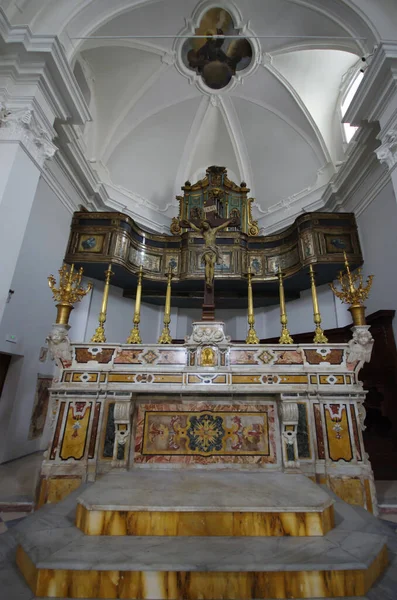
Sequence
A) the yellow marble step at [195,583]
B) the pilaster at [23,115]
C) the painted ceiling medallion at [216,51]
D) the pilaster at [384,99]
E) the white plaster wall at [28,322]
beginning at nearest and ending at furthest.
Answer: the yellow marble step at [195,583]
the pilaster at [23,115]
the pilaster at [384,99]
the white plaster wall at [28,322]
the painted ceiling medallion at [216,51]

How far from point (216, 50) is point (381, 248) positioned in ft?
26.2

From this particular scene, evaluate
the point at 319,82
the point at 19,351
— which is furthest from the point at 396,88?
the point at 19,351

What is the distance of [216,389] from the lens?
12.7 ft

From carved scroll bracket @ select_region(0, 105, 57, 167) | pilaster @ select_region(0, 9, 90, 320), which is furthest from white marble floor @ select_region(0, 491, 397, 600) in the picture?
carved scroll bracket @ select_region(0, 105, 57, 167)

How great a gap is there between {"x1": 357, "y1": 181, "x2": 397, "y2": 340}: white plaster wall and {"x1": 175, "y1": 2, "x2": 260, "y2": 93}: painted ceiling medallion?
6236 mm

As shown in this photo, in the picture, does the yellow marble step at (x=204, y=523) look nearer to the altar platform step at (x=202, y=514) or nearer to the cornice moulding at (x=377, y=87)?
the altar platform step at (x=202, y=514)

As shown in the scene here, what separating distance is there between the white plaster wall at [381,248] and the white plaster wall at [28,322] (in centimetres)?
735

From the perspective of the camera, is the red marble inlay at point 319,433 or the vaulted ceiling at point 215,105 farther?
the vaulted ceiling at point 215,105

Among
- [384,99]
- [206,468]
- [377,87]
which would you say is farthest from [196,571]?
[377,87]

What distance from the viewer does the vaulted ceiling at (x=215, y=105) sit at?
8.02m

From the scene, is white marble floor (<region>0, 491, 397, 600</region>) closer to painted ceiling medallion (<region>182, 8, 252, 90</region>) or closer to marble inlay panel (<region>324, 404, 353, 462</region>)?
marble inlay panel (<region>324, 404, 353, 462</region>)

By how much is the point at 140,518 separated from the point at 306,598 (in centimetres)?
122

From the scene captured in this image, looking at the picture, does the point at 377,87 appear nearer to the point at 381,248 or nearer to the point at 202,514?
the point at 381,248

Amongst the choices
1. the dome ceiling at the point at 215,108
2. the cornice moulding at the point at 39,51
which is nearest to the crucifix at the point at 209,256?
the cornice moulding at the point at 39,51
